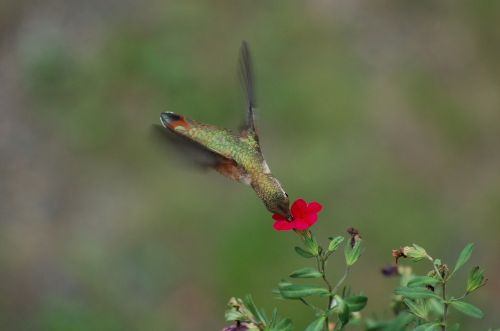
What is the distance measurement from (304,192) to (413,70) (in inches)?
44.0

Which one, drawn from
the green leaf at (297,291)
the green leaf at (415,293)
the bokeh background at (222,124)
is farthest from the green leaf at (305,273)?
the bokeh background at (222,124)

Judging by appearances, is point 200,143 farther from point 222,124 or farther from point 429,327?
point 222,124

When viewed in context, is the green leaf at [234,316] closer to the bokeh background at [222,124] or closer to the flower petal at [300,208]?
the flower petal at [300,208]

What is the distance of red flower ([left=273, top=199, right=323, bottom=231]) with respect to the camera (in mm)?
1212

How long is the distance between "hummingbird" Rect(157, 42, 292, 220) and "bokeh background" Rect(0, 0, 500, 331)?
6.87ft

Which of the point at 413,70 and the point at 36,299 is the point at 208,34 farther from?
the point at 36,299

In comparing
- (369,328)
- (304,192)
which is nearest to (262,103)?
(304,192)

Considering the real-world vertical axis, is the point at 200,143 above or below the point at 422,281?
above

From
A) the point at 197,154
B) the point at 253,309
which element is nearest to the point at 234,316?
the point at 253,309

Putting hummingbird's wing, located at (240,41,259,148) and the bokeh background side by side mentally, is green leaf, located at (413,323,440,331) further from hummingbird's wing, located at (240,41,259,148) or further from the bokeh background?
the bokeh background

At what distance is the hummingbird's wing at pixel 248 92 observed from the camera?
1.48 m

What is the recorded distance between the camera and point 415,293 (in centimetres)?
124

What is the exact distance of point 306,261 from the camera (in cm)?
346

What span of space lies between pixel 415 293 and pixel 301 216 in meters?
0.23
